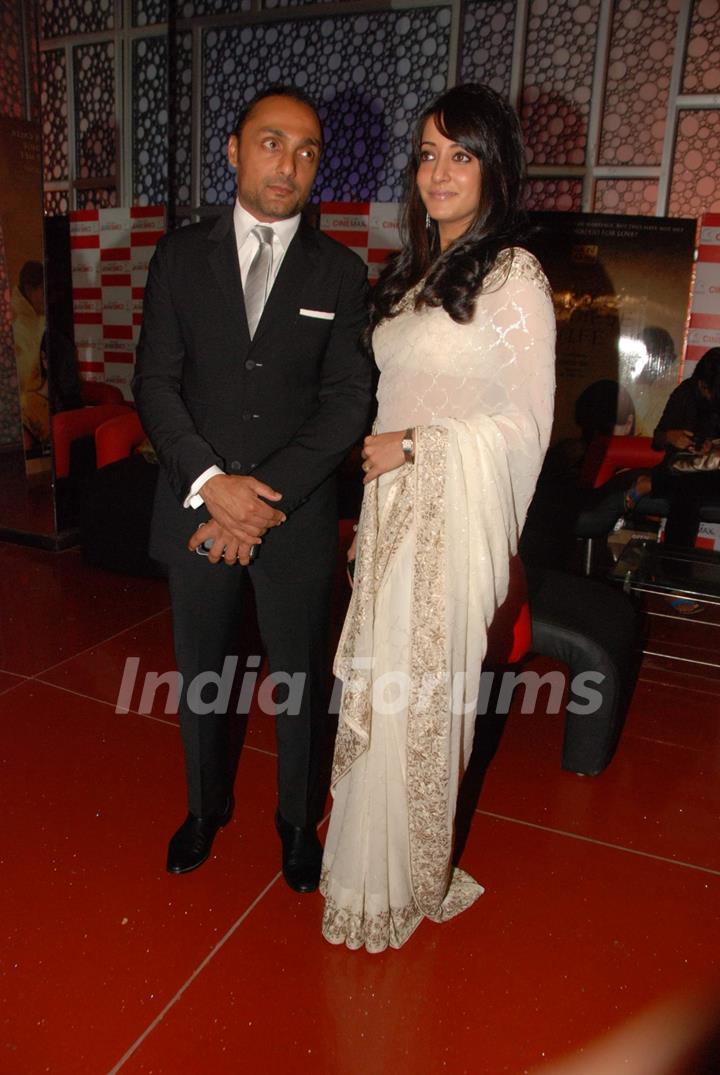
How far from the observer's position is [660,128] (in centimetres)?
461

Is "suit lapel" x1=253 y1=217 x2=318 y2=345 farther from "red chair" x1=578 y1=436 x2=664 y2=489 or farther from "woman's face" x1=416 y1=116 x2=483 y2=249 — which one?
"red chair" x1=578 y1=436 x2=664 y2=489

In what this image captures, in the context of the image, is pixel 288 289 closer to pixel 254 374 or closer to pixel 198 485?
pixel 254 374

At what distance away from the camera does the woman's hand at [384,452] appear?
4.86ft

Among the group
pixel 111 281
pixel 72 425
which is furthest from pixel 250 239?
pixel 111 281

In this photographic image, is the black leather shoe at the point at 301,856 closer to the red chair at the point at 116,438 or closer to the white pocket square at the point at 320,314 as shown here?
the white pocket square at the point at 320,314

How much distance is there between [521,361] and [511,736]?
57.9 inches

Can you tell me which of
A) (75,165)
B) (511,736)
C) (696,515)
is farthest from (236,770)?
(75,165)

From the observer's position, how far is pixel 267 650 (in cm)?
176

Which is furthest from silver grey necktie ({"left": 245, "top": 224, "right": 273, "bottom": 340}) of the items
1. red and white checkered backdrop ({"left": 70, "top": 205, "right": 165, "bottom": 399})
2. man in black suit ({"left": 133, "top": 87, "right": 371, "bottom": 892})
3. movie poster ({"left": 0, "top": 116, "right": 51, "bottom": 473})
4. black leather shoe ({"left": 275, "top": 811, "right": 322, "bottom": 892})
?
red and white checkered backdrop ({"left": 70, "top": 205, "right": 165, "bottom": 399})

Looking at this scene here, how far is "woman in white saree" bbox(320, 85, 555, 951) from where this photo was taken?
4.67 ft

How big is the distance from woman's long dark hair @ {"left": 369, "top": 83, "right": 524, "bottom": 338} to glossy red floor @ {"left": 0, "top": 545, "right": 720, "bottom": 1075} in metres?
1.25

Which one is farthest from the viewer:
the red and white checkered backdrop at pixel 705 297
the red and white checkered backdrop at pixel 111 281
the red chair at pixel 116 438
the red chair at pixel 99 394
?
the red and white checkered backdrop at pixel 111 281

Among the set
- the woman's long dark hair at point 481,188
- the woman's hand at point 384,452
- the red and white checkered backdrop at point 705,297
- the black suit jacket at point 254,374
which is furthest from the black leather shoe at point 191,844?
the red and white checkered backdrop at point 705,297

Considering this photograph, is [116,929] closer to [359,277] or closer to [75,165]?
[359,277]
